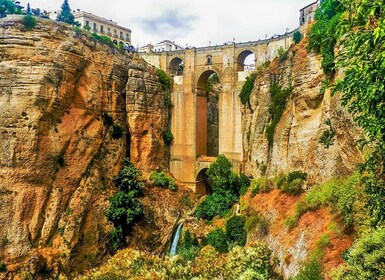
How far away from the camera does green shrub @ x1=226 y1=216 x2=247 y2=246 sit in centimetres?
2395

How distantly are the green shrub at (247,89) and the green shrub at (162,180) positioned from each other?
9.72m

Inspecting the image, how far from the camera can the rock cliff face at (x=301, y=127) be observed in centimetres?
1691

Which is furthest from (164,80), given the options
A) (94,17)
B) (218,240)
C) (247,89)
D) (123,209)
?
(94,17)

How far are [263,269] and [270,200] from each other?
10142mm

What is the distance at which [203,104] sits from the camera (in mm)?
38500

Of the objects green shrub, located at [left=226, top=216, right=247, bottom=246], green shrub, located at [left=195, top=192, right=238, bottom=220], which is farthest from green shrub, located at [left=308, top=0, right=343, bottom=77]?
green shrub, located at [left=195, top=192, right=238, bottom=220]

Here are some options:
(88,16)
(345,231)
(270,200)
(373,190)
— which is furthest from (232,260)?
(88,16)

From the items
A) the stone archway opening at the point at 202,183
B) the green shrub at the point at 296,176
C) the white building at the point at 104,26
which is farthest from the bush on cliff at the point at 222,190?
the white building at the point at 104,26

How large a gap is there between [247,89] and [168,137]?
9060 mm

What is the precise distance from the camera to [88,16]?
2569 inches

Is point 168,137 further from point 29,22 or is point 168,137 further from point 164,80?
point 29,22

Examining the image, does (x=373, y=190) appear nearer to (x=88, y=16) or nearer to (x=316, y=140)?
(x=316, y=140)

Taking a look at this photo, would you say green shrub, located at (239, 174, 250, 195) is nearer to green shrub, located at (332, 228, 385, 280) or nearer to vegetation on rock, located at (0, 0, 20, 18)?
green shrub, located at (332, 228, 385, 280)

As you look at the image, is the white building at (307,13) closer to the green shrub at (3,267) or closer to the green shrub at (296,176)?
the green shrub at (296,176)
